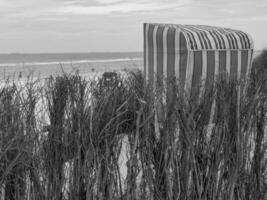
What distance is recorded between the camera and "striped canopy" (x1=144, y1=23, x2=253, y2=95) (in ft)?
18.5

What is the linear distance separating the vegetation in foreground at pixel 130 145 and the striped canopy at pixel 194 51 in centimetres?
265

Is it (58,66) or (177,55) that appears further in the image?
(58,66)

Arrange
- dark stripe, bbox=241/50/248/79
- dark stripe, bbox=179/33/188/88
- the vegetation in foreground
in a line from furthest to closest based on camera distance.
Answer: dark stripe, bbox=241/50/248/79, dark stripe, bbox=179/33/188/88, the vegetation in foreground

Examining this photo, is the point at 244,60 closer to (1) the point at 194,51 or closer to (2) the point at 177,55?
(1) the point at 194,51

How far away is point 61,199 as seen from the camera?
2.49 metres

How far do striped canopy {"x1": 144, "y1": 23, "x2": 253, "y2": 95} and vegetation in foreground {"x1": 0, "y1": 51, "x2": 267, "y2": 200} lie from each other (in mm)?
2645

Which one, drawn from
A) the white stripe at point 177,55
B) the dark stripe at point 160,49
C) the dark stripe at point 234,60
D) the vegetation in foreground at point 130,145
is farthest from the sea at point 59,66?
the dark stripe at point 234,60

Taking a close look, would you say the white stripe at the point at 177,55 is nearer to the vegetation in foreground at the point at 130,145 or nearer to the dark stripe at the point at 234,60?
the dark stripe at the point at 234,60

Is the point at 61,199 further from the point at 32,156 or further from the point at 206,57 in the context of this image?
the point at 206,57

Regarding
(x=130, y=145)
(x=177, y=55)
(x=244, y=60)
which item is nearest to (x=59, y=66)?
(x=244, y=60)

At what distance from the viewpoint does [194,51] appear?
18.5ft

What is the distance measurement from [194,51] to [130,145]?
3.40 m

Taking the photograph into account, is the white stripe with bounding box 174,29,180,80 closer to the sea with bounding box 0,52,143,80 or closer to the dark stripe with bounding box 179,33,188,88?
the dark stripe with bounding box 179,33,188,88

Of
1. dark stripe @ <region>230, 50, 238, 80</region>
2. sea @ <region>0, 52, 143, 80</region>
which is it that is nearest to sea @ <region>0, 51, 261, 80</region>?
sea @ <region>0, 52, 143, 80</region>
